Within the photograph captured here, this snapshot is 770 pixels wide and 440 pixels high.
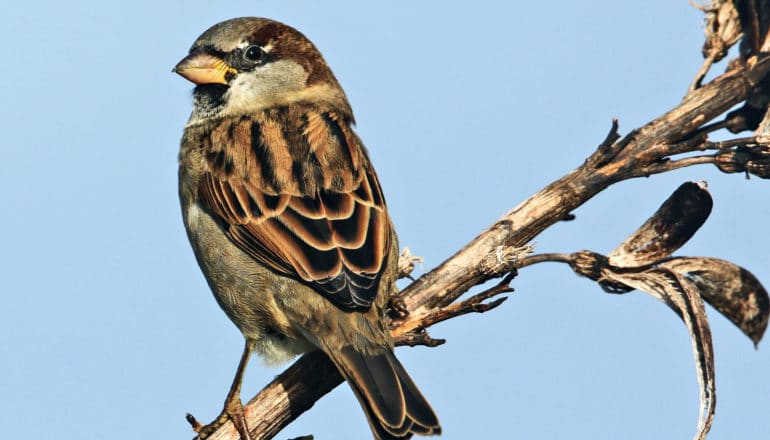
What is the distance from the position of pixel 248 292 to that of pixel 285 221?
0.37 m

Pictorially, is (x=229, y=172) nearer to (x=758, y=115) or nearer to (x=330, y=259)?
(x=330, y=259)

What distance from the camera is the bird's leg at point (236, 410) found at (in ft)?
13.3

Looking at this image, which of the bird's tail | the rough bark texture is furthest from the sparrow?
the rough bark texture

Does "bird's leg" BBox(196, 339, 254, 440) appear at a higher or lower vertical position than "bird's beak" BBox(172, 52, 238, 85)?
lower

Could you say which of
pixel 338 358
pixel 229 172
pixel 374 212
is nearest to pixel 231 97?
pixel 229 172

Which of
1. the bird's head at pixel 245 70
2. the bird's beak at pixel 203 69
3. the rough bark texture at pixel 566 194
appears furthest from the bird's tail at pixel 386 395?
the bird's beak at pixel 203 69

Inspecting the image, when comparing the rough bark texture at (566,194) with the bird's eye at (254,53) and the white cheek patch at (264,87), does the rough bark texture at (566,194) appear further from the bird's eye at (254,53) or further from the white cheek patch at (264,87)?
the bird's eye at (254,53)

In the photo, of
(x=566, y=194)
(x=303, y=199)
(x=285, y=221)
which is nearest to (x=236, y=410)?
(x=285, y=221)

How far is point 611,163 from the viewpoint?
4.54 m

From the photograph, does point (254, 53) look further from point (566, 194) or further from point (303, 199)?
point (566, 194)

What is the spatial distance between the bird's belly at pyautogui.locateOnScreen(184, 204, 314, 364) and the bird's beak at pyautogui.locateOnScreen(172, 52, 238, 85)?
1.03 m

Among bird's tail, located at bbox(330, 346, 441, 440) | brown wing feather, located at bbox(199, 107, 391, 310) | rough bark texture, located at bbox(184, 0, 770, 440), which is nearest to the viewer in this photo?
bird's tail, located at bbox(330, 346, 441, 440)

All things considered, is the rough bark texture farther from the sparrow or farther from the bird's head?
the bird's head

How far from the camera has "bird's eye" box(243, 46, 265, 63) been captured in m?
5.70
